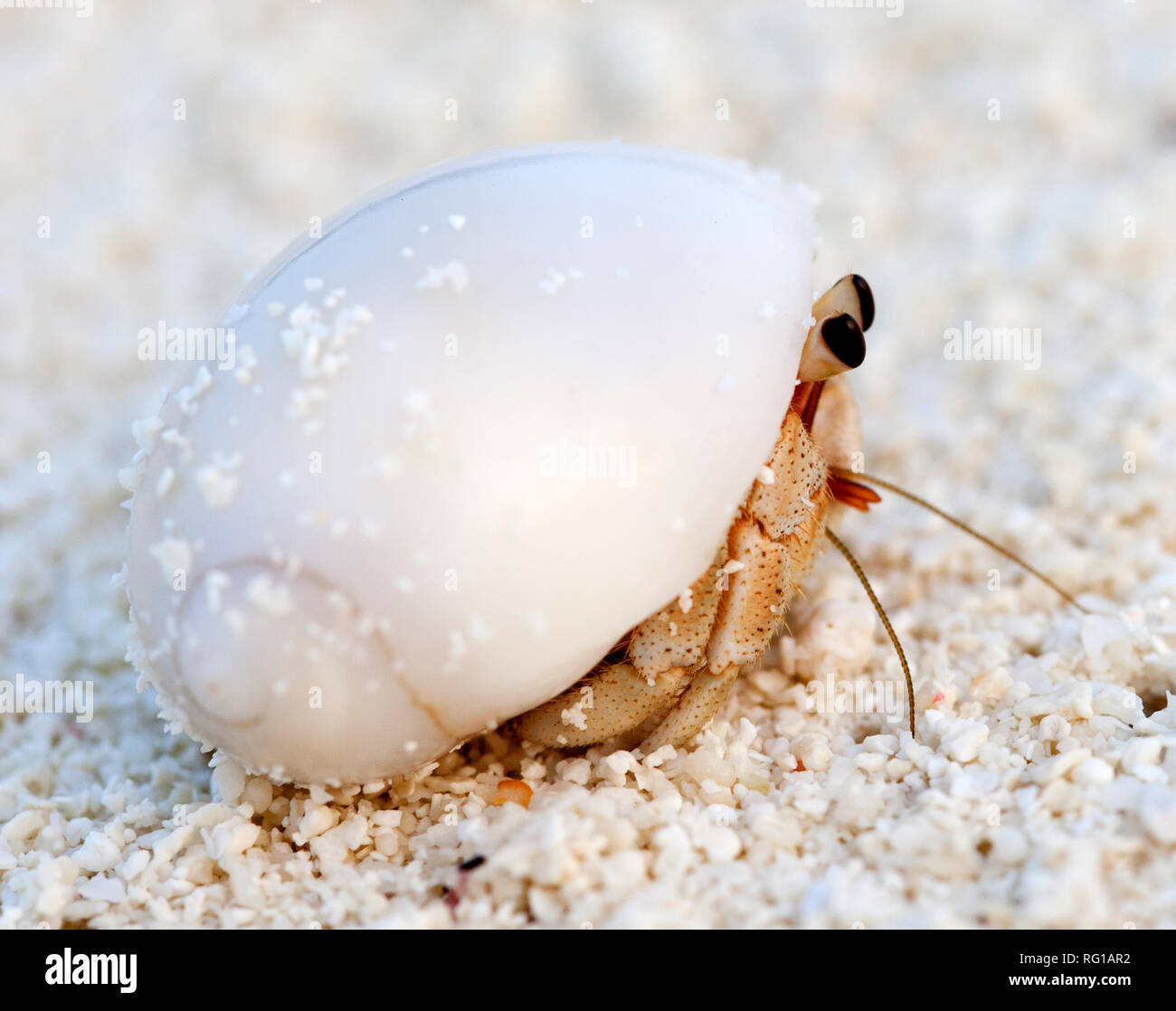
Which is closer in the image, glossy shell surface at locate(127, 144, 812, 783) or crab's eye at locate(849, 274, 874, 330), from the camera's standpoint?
glossy shell surface at locate(127, 144, 812, 783)

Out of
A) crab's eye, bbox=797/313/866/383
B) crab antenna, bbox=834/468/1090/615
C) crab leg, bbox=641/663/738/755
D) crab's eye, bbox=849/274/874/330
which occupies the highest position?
crab's eye, bbox=849/274/874/330

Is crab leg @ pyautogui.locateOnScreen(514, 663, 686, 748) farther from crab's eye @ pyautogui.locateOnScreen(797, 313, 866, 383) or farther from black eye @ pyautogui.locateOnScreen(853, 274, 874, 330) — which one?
black eye @ pyautogui.locateOnScreen(853, 274, 874, 330)

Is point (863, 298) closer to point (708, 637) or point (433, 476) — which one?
point (708, 637)

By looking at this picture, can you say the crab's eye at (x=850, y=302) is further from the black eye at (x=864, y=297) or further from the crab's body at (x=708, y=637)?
the crab's body at (x=708, y=637)

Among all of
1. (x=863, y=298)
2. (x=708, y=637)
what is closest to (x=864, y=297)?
(x=863, y=298)

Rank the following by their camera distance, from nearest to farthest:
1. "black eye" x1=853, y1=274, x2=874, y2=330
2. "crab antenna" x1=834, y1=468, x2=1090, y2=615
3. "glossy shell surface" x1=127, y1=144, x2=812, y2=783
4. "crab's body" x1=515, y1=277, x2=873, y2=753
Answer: "glossy shell surface" x1=127, y1=144, x2=812, y2=783
"crab's body" x1=515, y1=277, x2=873, y2=753
"black eye" x1=853, y1=274, x2=874, y2=330
"crab antenna" x1=834, y1=468, x2=1090, y2=615

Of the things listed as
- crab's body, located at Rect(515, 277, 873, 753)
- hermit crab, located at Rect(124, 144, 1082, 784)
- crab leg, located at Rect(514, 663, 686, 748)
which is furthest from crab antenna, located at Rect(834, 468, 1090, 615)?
crab leg, located at Rect(514, 663, 686, 748)

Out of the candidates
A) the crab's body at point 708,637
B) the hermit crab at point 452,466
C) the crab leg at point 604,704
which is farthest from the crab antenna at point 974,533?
the crab leg at point 604,704

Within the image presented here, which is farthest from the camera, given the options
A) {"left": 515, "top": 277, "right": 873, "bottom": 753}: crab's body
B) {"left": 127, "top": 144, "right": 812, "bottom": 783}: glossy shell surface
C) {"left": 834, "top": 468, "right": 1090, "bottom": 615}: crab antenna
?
{"left": 834, "top": 468, "right": 1090, "bottom": 615}: crab antenna

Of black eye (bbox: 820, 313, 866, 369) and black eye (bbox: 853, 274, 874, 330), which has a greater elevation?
black eye (bbox: 853, 274, 874, 330)
